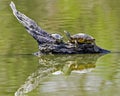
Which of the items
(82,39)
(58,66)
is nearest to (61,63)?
(58,66)

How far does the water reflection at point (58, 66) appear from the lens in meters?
7.34

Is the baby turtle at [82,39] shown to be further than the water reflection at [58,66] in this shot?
Yes

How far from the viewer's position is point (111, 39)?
32.8 ft

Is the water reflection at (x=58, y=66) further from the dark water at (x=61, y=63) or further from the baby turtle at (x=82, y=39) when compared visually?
the baby turtle at (x=82, y=39)

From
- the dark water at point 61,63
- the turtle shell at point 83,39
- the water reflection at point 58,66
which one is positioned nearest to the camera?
the dark water at point 61,63

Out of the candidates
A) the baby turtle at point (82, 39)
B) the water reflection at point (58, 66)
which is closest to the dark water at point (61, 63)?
the water reflection at point (58, 66)

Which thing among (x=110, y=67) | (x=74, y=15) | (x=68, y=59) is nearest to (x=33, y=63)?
(x=68, y=59)

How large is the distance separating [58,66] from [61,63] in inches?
7.3

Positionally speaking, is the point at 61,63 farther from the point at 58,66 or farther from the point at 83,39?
the point at 83,39

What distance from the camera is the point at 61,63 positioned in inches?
332

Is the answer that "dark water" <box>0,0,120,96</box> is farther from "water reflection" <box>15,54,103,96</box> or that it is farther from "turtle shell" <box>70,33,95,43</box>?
"turtle shell" <box>70,33,95,43</box>

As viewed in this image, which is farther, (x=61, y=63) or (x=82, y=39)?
(x=82, y=39)

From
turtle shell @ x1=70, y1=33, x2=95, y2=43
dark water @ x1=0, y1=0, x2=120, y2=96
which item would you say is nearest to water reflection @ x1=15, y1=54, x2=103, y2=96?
dark water @ x1=0, y1=0, x2=120, y2=96

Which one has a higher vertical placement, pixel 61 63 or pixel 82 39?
pixel 82 39
